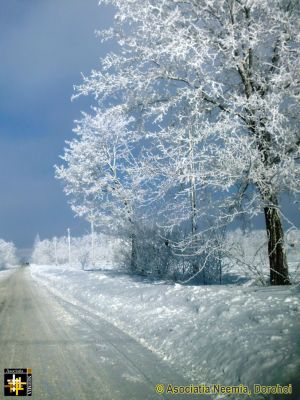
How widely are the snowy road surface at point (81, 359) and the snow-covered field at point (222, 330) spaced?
0.46 m

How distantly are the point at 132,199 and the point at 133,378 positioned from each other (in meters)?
15.4

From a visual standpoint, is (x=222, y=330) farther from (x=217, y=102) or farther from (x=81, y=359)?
(x=217, y=102)

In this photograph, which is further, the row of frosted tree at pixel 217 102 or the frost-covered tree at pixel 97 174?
the frost-covered tree at pixel 97 174

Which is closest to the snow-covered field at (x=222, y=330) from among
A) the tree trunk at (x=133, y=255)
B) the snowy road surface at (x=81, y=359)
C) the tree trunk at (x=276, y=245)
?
the snowy road surface at (x=81, y=359)

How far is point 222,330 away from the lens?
7031 mm

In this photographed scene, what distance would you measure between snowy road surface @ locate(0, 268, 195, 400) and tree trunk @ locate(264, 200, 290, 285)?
3983 mm

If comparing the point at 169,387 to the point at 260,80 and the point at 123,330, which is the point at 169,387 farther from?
the point at 260,80

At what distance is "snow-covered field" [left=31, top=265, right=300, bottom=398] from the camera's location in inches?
213

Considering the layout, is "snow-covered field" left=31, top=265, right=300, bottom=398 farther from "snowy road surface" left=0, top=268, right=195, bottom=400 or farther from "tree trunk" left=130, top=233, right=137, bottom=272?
"tree trunk" left=130, top=233, right=137, bottom=272

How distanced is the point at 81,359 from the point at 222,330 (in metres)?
2.56

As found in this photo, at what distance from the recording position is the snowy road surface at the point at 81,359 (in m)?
5.25

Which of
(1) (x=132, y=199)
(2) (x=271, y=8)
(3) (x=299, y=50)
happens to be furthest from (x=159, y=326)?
(1) (x=132, y=199)

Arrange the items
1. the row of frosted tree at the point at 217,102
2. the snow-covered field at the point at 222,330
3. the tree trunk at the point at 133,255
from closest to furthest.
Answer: the snow-covered field at the point at 222,330 < the row of frosted tree at the point at 217,102 < the tree trunk at the point at 133,255

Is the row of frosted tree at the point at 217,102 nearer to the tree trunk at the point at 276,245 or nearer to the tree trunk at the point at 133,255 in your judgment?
the tree trunk at the point at 276,245
